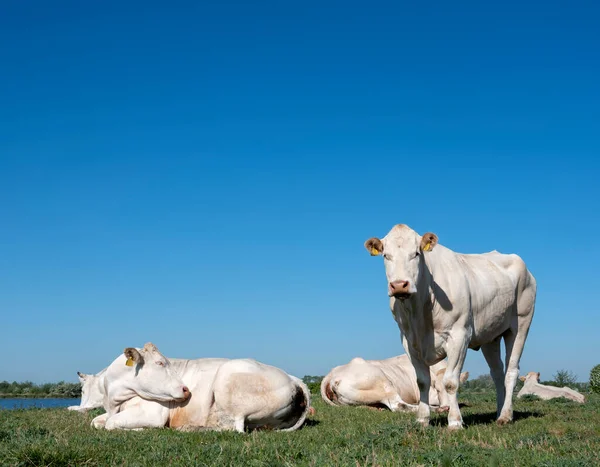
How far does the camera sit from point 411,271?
10008 millimetres

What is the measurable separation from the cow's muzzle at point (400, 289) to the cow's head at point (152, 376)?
371 centimetres

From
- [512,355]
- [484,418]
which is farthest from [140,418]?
[512,355]

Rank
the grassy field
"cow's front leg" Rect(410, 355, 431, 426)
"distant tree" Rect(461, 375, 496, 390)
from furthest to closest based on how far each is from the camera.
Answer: "distant tree" Rect(461, 375, 496, 390) → "cow's front leg" Rect(410, 355, 431, 426) → the grassy field

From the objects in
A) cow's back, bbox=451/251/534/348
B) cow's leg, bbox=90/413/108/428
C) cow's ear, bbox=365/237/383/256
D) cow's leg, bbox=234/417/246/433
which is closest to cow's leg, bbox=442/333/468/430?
cow's back, bbox=451/251/534/348

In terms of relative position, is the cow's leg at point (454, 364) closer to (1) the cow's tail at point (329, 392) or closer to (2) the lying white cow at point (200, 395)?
(2) the lying white cow at point (200, 395)

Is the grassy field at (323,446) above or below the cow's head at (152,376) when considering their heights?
below

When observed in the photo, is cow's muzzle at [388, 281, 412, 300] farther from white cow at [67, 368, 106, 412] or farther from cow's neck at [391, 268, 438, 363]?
white cow at [67, 368, 106, 412]

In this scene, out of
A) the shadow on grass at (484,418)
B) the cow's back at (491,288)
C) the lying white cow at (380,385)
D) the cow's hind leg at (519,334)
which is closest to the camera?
the cow's back at (491,288)

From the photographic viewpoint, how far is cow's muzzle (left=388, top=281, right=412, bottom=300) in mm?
9727

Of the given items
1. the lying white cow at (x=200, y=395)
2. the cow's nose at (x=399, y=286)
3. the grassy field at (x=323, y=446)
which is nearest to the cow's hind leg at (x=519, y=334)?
the grassy field at (x=323, y=446)

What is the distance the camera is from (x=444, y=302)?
10.7 metres

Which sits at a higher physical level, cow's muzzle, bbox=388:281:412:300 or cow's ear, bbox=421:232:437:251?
cow's ear, bbox=421:232:437:251

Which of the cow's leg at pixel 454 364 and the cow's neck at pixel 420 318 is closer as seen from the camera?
the cow's leg at pixel 454 364

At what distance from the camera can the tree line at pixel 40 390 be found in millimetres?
29005
